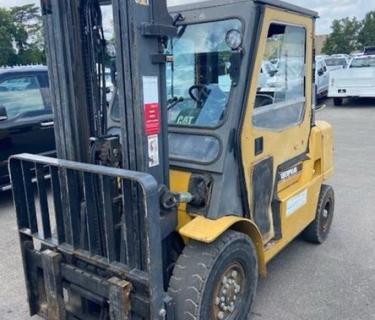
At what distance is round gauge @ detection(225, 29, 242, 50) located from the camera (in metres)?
2.72

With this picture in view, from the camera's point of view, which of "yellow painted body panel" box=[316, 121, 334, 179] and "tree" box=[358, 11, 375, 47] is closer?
"yellow painted body panel" box=[316, 121, 334, 179]

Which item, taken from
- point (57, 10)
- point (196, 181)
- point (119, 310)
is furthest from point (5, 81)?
point (119, 310)

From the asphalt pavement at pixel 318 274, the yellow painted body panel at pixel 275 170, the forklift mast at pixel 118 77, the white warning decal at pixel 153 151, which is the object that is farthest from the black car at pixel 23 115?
the white warning decal at pixel 153 151

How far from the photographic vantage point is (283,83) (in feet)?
11.7

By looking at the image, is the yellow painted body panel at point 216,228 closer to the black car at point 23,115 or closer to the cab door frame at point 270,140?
the cab door frame at point 270,140

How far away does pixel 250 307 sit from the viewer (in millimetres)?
3092

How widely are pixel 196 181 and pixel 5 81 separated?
13.6ft

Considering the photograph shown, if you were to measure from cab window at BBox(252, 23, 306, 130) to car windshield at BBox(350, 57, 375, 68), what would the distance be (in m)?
13.6

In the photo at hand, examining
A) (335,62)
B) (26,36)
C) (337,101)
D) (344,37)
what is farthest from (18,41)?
(344,37)

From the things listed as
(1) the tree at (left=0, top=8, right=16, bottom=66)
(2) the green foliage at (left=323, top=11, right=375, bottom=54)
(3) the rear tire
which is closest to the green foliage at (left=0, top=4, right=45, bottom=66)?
(1) the tree at (left=0, top=8, right=16, bottom=66)

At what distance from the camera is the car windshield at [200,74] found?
9.65 feet

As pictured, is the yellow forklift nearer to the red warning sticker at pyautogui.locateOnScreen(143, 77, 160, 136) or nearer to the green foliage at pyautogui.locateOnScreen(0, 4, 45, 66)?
the red warning sticker at pyautogui.locateOnScreen(143, 77, 160, 136)

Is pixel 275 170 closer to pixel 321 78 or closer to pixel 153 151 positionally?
pixel 153 151

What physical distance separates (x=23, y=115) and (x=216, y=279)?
4394 mm
